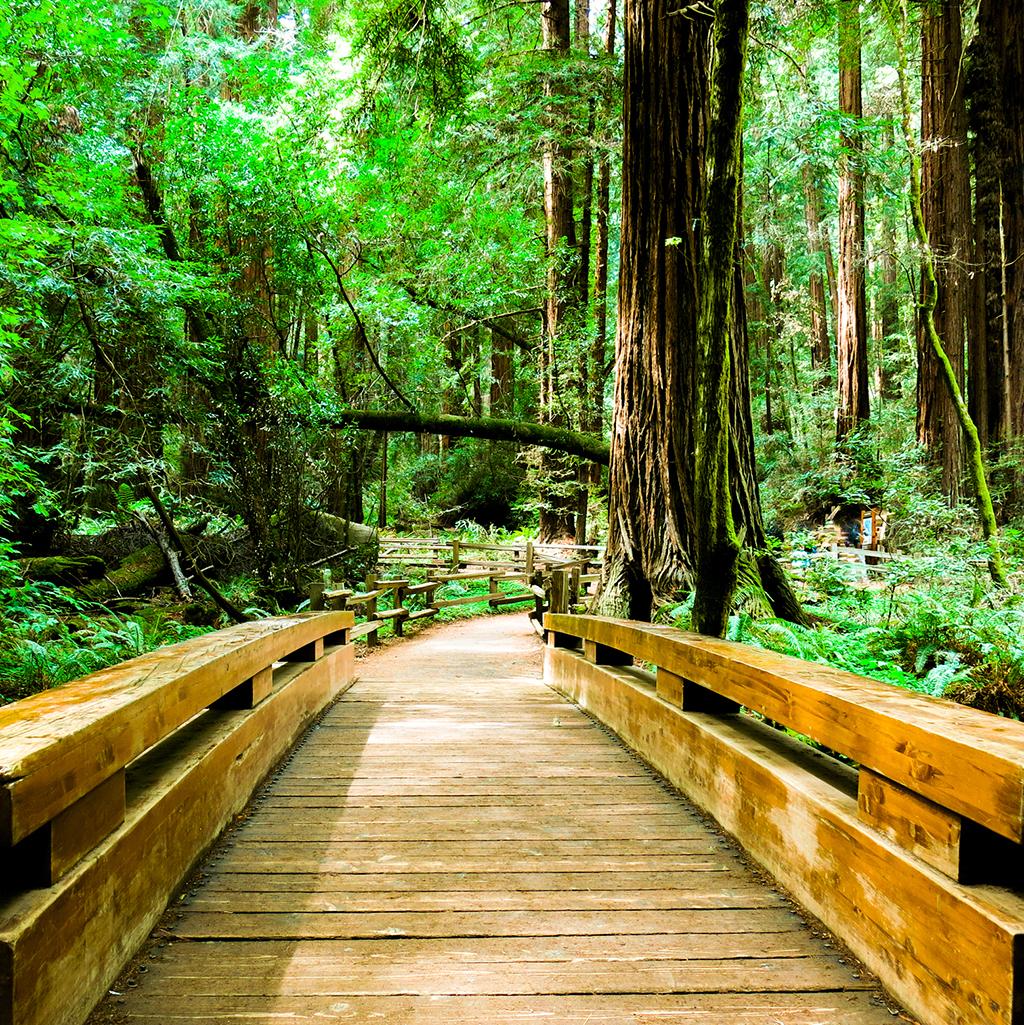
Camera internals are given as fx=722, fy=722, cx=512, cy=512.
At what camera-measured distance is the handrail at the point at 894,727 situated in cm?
164

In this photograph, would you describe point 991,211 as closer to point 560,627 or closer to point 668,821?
point 560,627

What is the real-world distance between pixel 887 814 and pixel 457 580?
17.8 meters

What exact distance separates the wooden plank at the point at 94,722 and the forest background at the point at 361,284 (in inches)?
120

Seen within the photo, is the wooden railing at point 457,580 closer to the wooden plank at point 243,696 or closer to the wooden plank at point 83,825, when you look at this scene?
the wooden plank at point 243,696

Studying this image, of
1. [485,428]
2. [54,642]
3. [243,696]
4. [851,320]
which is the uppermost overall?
[851,320]

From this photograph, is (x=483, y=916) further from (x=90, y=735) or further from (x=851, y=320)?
(x=851, y=320)

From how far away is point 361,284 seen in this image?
14875 mm

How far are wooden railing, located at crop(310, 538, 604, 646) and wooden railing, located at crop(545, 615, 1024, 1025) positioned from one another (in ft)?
17.5

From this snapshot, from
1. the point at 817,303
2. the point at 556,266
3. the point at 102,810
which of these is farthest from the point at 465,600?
the point at 817,303

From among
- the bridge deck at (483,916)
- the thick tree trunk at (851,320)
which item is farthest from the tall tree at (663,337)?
the thick tree trunk at (851,320)

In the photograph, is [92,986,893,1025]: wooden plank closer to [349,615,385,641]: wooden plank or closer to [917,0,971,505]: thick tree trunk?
[349,615,385,641]: wooden plank

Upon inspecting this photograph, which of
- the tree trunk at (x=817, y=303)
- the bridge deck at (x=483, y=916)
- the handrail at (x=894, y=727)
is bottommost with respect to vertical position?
the bridge deck at (x=483, y=916)

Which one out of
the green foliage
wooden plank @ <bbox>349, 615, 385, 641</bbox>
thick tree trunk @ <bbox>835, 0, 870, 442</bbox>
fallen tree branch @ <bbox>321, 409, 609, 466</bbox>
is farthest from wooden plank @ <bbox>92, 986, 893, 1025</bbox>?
thick tree trunk @ <bbox>835, 0, 870, 442</bbox>

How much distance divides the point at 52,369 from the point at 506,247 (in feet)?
34.7
